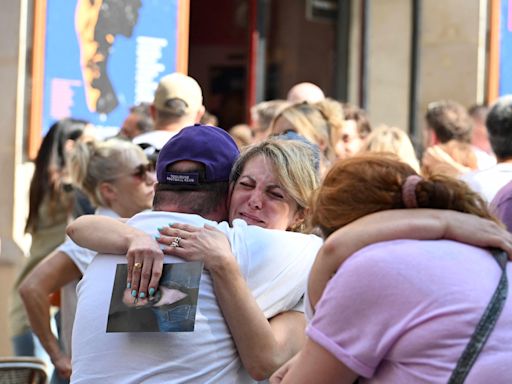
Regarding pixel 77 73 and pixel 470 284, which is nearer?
pixel 470 284

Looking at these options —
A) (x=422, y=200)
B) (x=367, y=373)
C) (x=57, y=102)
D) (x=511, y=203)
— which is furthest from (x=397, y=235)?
(x=57, y=102)

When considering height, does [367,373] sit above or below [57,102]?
below

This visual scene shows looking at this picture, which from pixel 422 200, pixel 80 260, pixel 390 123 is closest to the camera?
pixel 422 200

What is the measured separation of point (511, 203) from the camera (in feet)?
13.3

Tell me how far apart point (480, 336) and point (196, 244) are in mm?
891

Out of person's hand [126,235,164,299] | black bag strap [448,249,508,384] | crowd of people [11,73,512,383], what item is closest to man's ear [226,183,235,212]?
crowd of people [11,73,512,383]

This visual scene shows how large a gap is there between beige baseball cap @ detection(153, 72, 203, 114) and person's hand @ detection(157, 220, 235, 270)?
2.60m

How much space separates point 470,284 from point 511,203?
179 centimetres

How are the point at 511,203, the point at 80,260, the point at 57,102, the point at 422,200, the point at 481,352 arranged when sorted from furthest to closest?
the point at 57,102 < the point at 80,260 < the point at 511,203 < the point at 422,200 < the point at 481,352

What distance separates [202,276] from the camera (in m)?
2.90

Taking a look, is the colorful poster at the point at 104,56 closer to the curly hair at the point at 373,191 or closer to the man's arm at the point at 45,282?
the man's arm at the point at 45,282

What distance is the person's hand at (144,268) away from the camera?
282cm

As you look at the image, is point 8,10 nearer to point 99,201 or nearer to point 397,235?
point 99,201

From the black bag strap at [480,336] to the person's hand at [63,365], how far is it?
2712 mm
